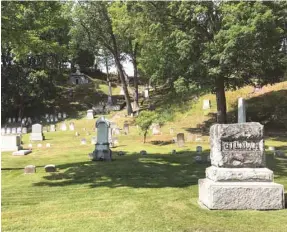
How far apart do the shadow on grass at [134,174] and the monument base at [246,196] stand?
2576 millimetres

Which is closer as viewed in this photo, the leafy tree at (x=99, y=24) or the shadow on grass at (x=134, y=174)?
the shadow on grass at (x=134, y=174)

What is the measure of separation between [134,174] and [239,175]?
16.2ft

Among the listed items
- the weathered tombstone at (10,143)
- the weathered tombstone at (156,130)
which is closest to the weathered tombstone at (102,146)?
the weathered tombstone at (10,143)

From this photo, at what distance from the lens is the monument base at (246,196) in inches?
287

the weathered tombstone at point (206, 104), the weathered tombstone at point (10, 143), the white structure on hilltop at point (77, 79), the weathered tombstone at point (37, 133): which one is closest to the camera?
the weathered tombstone at point (10, 143)

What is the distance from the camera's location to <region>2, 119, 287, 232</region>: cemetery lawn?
6.32 m

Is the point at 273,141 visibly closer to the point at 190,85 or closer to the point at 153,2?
the point at 190,85

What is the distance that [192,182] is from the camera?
10.4 metres

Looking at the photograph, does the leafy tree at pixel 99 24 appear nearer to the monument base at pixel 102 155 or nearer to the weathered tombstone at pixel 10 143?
the weathered tombstone at pixel 10 143

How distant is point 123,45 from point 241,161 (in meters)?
39.9

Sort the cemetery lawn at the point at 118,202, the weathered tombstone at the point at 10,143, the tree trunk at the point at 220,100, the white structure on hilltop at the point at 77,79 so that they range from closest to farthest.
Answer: the cemetery lawn at the point at 118,202 → the weathered tombstone at the point at 10,143 → the tree trunk at the point at 220,100 → the white structure on hilltop at the point at 77,79

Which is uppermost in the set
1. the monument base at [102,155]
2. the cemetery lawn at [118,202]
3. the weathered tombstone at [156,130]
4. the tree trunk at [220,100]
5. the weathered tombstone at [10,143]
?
the tree trunk at [220,100]

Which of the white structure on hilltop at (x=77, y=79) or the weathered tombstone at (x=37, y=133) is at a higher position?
the white structure on hilltop at (x=77, y=79)

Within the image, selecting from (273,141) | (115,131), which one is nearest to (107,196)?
(273,141)
